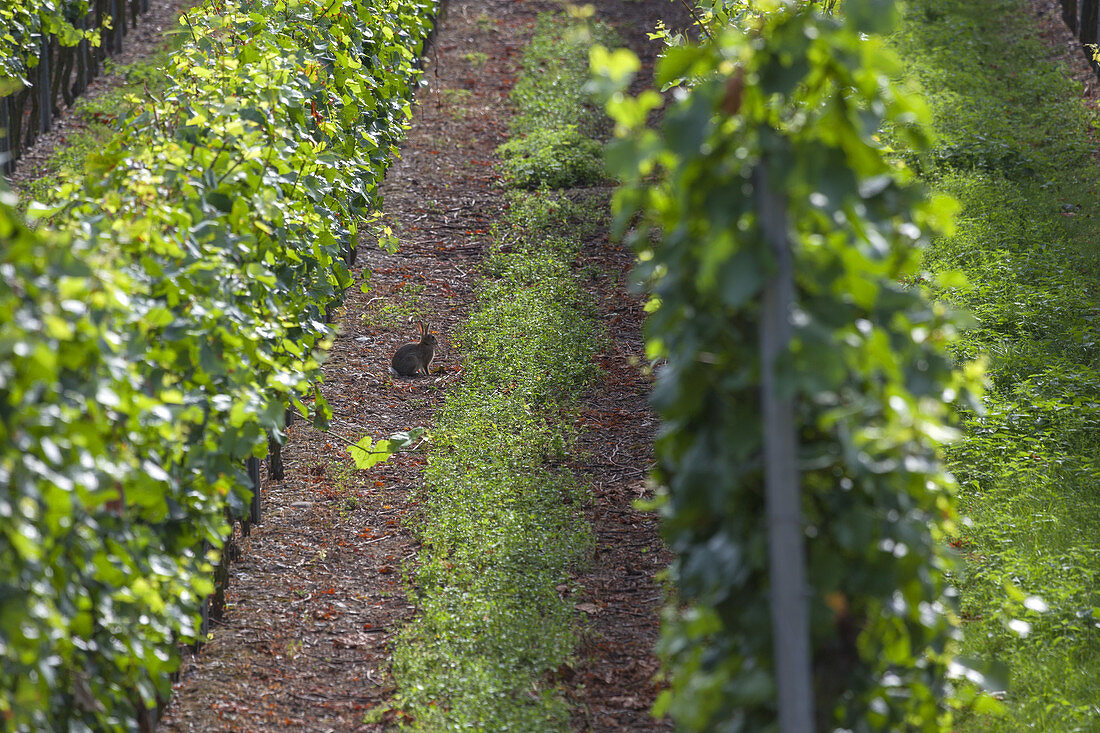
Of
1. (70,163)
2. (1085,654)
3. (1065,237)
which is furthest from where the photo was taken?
(70,163)

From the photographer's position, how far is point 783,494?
199cm

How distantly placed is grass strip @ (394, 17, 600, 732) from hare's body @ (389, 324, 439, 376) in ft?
0.96

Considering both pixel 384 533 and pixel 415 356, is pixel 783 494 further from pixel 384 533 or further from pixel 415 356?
pixel 415 356

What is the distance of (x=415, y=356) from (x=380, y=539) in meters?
1.61

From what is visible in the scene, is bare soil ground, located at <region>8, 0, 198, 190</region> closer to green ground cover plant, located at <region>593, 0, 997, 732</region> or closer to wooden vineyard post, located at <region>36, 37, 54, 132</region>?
wooden vineyard post, located at <region>36, 37, 54, 132</region>

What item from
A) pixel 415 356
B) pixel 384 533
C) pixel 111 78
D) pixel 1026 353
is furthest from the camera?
pixel 111 78

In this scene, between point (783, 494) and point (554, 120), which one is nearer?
point (783, 494)

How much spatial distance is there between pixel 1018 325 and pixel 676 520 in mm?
4618

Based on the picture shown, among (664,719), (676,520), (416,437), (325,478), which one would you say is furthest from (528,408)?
(676,520)

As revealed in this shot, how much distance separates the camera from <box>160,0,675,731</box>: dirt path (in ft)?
12.8

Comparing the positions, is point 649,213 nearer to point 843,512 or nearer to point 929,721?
point 843,512

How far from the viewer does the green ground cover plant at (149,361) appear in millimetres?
2170

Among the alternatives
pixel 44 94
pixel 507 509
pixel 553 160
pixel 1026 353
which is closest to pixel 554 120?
pixel 553 160

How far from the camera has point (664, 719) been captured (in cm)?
383
